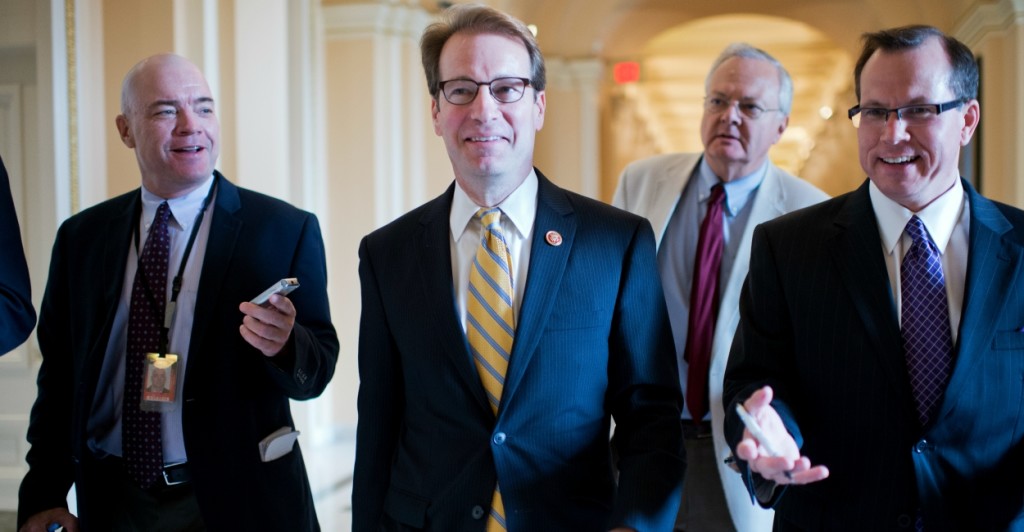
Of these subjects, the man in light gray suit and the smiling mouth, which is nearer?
the smiling mouth

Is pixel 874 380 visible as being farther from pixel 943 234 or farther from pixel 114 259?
pixel 114 259

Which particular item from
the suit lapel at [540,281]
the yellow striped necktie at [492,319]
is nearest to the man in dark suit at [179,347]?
the yellow striped necktie at [492,319]

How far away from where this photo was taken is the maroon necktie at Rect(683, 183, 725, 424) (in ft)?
11.4

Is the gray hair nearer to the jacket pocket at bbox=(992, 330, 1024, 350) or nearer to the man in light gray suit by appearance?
the man in light gray suit

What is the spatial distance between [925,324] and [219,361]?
1.84 m

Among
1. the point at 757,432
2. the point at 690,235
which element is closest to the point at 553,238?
the point at 757,432

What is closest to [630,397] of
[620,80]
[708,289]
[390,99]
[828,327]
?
[828,327]

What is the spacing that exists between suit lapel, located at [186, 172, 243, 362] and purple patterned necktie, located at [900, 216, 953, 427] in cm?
179

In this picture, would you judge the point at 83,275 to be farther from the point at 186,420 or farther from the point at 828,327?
the point at 828,327

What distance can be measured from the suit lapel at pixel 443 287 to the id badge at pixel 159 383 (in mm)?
837

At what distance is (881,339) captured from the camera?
2.23m

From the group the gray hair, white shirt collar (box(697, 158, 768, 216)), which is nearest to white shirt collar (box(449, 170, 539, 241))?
white shirt collar (box(697, 158, 768, 216))

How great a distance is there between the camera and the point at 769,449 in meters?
1.92

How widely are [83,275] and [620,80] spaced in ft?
44.5
